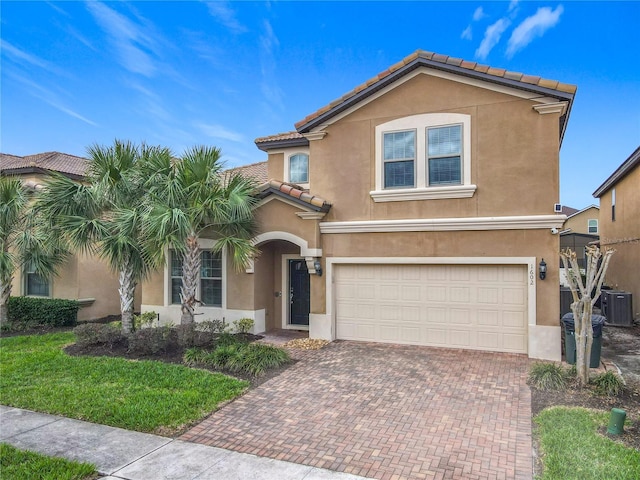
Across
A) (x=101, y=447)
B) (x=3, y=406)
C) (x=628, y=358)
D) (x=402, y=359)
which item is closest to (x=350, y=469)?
(x=101, y=447)

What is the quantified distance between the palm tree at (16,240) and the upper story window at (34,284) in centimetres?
166

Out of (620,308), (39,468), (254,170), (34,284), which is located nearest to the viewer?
(39,468)

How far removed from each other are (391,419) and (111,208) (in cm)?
957

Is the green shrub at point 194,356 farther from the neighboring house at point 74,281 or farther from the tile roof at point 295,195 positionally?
the neighboring house at point 74,281

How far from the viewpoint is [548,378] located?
7.71 metres

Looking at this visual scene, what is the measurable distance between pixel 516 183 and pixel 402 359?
202 inches

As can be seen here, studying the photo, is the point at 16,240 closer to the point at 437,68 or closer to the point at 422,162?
the point at 422,162

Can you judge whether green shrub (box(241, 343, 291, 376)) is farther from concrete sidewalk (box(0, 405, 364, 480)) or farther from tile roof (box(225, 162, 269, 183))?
tile roof (box(225, 162, 269, 183))

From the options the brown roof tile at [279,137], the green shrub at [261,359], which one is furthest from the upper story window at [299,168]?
the green shrub at [261,359]

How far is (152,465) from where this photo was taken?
5.05 m

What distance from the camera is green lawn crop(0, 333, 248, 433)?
6.49m

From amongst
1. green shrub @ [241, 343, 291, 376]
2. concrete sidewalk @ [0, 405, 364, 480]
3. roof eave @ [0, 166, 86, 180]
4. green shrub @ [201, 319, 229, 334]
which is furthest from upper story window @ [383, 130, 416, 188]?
roof eave @ [0, 166, 86, 180]

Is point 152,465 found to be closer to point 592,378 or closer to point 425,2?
point 592,378

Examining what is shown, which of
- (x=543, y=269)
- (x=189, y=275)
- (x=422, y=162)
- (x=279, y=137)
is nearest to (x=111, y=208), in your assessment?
(x=189, y=275)
